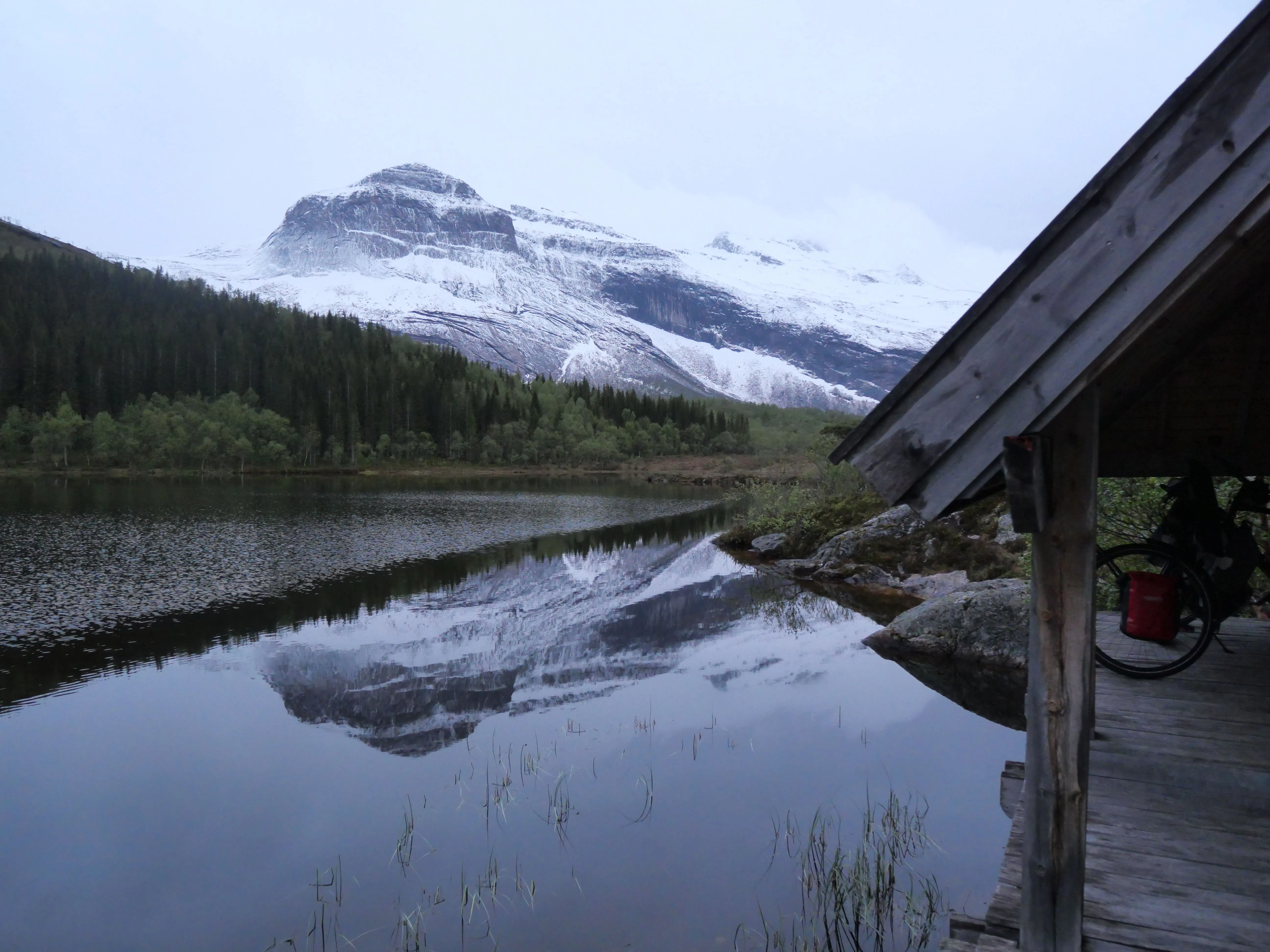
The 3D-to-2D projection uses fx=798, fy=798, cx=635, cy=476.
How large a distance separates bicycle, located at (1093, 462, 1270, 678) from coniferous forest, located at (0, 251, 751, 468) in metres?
86.4

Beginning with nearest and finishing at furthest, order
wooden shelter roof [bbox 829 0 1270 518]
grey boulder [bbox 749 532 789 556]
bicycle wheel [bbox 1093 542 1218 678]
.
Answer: wooden shelter roof [bbox 829 0 1270 518] < bicycle wheel [bbox 1093 542 1218 678] < grey boulder [bbox 749 532 789 556]

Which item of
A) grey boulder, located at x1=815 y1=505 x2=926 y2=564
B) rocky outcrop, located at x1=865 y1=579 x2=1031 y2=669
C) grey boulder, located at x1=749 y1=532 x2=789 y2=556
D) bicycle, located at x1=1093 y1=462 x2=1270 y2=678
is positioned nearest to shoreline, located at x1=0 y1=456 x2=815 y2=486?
grey boulder, located at x1=749 y1=532 x2=789 y2=556

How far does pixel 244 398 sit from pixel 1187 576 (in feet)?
344

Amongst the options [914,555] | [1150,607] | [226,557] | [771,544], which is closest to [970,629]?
[914,555]

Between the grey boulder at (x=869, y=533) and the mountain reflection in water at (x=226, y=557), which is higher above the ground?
the grey boulder at (x=869, y=533)

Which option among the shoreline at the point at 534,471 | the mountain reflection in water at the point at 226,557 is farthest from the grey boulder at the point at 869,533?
the shoreline at the point at 534,471

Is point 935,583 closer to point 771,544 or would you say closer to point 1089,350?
point 771,544

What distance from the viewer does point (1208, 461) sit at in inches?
270

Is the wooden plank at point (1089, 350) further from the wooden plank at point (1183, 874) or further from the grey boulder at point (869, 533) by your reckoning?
the grey boulder at point (869, 533)

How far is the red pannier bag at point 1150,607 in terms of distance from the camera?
6000 mm

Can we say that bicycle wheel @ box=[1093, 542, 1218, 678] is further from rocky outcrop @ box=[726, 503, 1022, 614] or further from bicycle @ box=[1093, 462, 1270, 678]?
rocky outcrop @ box=[726, 503, 1022, 614]

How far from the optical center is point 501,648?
→ 14.7 m

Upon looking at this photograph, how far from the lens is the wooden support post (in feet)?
9.27

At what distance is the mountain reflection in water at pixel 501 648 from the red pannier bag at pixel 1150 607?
6.87 metres
